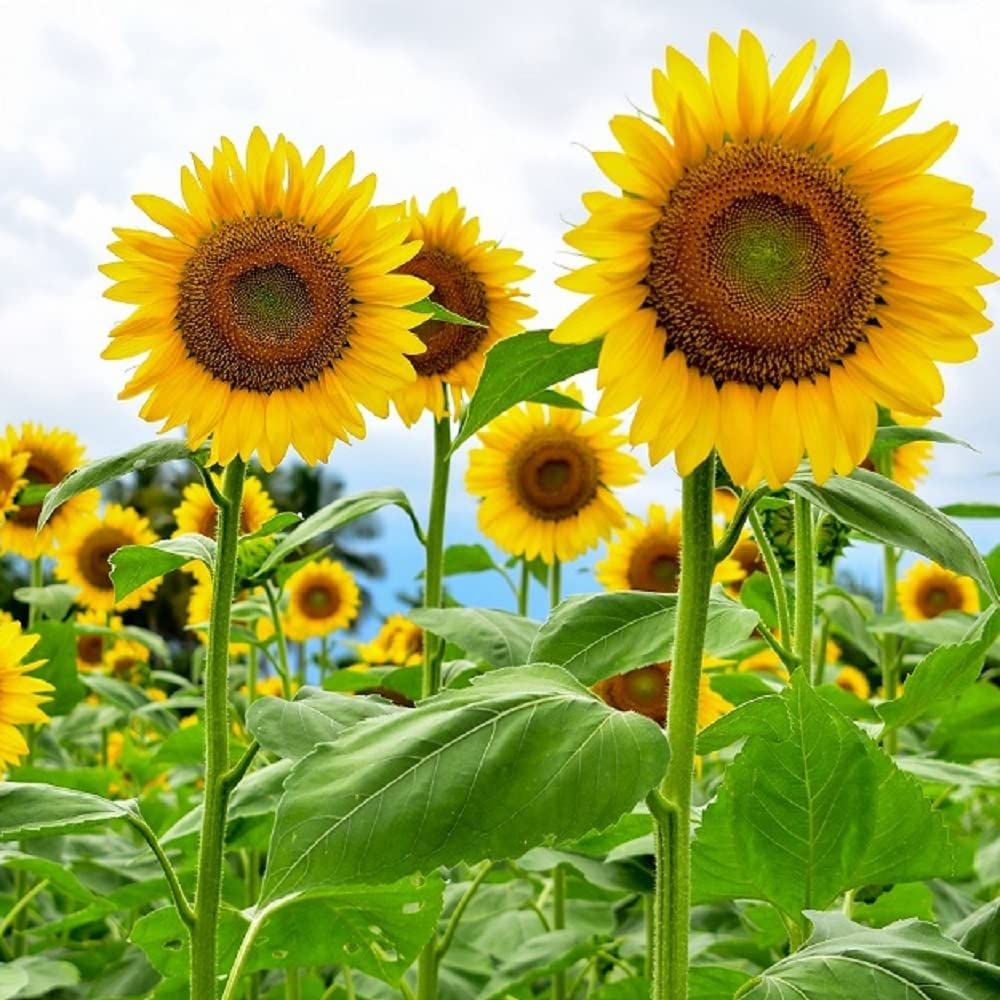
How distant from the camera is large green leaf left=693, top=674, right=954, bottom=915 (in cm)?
137

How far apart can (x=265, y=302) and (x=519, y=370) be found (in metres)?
0.71

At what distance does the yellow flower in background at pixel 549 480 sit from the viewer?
369 centimetres

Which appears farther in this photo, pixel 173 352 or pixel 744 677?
pixel 744 677

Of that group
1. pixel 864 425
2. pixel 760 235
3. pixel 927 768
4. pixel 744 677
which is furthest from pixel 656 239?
pixel 744 677

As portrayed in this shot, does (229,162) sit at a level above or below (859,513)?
above

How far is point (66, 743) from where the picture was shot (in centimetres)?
526

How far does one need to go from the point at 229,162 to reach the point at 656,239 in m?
0.75

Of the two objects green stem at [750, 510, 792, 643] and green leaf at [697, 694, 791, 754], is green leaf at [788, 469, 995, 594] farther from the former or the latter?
green stem at [750, 510, 792, 643]

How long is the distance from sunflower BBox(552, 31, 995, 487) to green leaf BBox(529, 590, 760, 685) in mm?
207

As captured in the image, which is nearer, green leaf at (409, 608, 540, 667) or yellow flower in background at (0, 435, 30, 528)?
green leaf at (409, 608, 540, 667)

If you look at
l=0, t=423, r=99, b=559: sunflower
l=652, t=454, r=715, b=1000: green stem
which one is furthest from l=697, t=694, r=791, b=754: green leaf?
l=0, t=423, r=99, b=559: sunflower

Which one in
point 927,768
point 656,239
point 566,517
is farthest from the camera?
point 566,517

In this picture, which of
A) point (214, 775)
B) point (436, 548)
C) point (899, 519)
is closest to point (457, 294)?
point (436, 548)

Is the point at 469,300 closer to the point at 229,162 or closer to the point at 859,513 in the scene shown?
the point at 229,162
